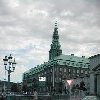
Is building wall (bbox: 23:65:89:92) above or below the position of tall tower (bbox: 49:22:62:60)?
below

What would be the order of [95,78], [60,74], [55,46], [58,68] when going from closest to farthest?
[95,78], [60,74], [58,68], [55,46]

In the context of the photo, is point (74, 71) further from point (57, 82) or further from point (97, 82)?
point (97, 82)

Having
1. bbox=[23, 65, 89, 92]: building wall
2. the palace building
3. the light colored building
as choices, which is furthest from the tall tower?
the light colored building

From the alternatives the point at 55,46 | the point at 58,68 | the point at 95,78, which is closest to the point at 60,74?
the point at 58,68

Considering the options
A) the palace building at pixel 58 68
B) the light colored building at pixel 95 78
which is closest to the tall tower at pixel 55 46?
the palace building at pixel 58 68

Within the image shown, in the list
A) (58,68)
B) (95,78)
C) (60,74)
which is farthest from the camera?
(58,68)

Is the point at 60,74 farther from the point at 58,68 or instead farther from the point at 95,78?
the point at 95,78

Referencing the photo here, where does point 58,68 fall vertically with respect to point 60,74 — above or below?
above

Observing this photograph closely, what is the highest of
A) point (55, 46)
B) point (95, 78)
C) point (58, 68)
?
point (55, 46)

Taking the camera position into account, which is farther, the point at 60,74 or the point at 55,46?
the point at 55,46

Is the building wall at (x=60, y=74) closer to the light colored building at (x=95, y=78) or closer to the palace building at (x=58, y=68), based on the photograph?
the palace building at (x=58, y=68)

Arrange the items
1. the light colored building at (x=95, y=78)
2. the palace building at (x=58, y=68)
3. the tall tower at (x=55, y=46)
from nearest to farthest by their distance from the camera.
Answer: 1. the light colored building at (x=95, y=78)
2. the palace building at (x=58, y=68)
3. the tall tower at (x=55, y=46)

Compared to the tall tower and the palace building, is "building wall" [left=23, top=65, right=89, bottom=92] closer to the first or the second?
the palace building

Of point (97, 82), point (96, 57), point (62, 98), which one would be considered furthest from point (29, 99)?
point (96, 57)
